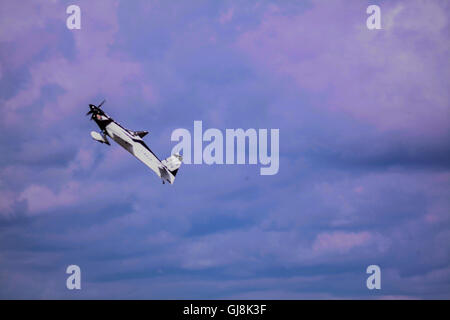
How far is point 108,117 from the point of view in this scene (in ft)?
644
